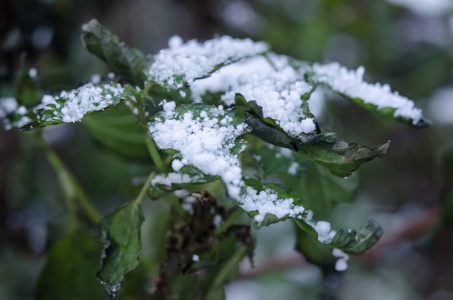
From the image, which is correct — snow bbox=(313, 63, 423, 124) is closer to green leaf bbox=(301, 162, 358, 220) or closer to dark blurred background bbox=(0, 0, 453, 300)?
green leaf bbox=(301, 162, 358, 220)

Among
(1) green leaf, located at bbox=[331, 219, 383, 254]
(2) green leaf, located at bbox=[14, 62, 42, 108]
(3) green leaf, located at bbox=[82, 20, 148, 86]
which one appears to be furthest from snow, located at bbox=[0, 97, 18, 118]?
(1) green leaf, located at bbox=[331, 219, 383, 254]

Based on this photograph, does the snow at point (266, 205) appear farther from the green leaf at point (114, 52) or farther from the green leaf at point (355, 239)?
the green leaf at point (114, 52)

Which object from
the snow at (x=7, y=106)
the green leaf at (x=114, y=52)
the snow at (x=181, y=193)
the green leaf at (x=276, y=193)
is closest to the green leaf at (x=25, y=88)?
the snow at (x=7, y=106)

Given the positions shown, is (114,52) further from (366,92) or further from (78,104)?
(366,92)

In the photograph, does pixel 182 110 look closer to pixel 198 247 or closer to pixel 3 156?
pixel 198 247

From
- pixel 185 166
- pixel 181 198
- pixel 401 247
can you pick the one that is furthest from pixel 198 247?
pixel 401 247

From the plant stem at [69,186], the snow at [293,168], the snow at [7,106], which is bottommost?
the plant stem at [69,186]

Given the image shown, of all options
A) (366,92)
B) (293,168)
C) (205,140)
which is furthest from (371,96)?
(205,140)
